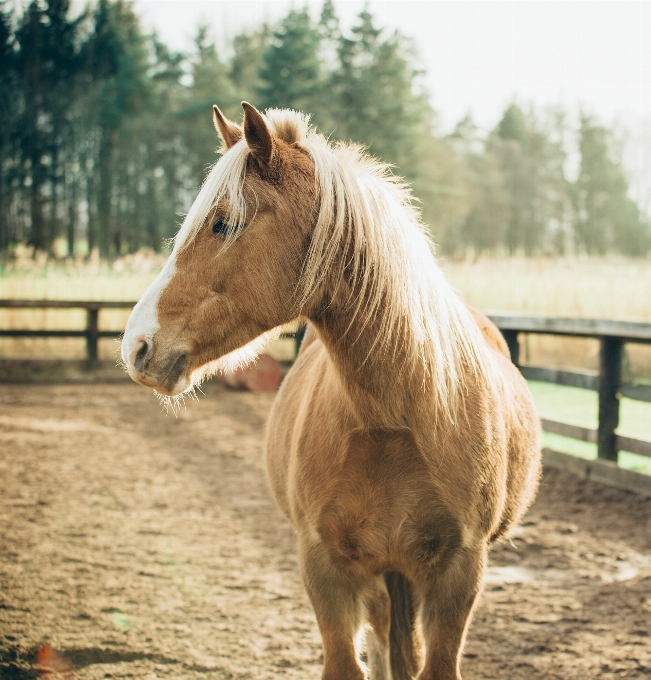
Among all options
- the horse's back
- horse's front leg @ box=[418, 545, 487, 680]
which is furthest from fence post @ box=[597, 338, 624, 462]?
horse's front leg @ box=[418, 545, 487, 680]

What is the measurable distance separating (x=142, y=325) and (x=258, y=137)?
569 millimetres

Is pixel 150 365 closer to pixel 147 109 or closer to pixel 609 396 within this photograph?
pixel 609 396

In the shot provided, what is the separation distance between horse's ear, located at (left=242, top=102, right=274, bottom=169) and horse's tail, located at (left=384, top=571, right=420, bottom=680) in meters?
1.54

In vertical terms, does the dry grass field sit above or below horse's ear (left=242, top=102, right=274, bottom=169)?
below

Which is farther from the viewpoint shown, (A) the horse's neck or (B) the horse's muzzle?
(A) the horse's neck

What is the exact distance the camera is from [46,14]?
23844 millimetres

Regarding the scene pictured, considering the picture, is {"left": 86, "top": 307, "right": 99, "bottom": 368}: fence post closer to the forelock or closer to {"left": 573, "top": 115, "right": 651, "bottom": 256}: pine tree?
the forelock

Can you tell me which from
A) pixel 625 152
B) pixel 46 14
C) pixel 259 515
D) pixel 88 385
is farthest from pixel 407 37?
pixel 259 515

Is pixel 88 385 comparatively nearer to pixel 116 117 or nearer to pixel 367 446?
pixel 367 446

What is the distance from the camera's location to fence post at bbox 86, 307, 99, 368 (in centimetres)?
993

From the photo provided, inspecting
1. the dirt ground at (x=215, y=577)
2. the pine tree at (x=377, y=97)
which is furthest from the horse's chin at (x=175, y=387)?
the pine tree at (x=377, y=97)

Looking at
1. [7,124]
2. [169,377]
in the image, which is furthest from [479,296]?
[7,124]

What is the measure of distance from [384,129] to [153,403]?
19.1 metres

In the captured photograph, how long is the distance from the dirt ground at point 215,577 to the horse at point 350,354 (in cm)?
96
